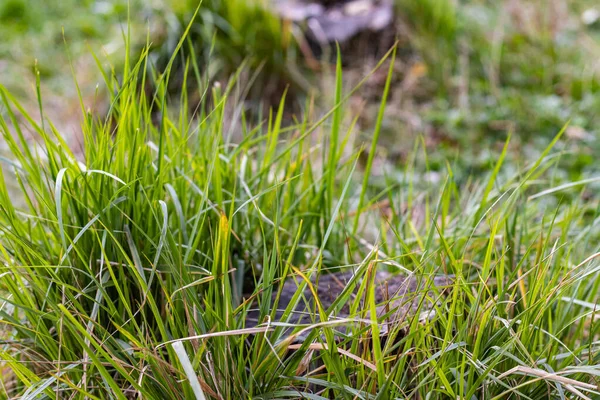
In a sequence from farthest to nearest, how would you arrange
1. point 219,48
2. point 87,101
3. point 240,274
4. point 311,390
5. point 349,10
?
1. point 349,10
2. point 87,101
3. point 219,48
4. point 240,274
5. point 311,390

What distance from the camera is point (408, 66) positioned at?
5234 mm

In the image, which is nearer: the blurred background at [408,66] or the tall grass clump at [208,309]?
the tall grass clump at [208,309]

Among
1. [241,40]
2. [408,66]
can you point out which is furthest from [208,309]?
[408,66]

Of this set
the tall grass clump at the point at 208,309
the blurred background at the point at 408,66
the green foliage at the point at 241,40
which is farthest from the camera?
the green foliage at the point at 241,40

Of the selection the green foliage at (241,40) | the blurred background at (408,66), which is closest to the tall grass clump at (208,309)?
the blurred background at (408,66)

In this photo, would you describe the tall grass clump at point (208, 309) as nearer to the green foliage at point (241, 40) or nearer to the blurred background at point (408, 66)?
the blurred background at point (408, 66)

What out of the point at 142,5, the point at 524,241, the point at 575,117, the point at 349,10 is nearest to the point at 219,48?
the point at 142,5

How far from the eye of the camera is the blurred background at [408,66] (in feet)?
14.8

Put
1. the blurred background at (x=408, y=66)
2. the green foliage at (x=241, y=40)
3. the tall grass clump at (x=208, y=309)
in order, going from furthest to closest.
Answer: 1. the green foliage at (x=241, y=40)
2. the blurred background at (x=408, y=66)
3. the tall grass clump at (x=208, y=309)

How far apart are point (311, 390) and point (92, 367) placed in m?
0.46

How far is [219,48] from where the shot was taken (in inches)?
185

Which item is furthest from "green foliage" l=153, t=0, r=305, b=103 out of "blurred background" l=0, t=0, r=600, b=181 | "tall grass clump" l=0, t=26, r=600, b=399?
"tall grass clump" l=0, t=26, r=600, b=399

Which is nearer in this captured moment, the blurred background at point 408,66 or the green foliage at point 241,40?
the blurred background at point 408,66

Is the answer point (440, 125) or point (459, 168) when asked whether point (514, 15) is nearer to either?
point (440, 125)
